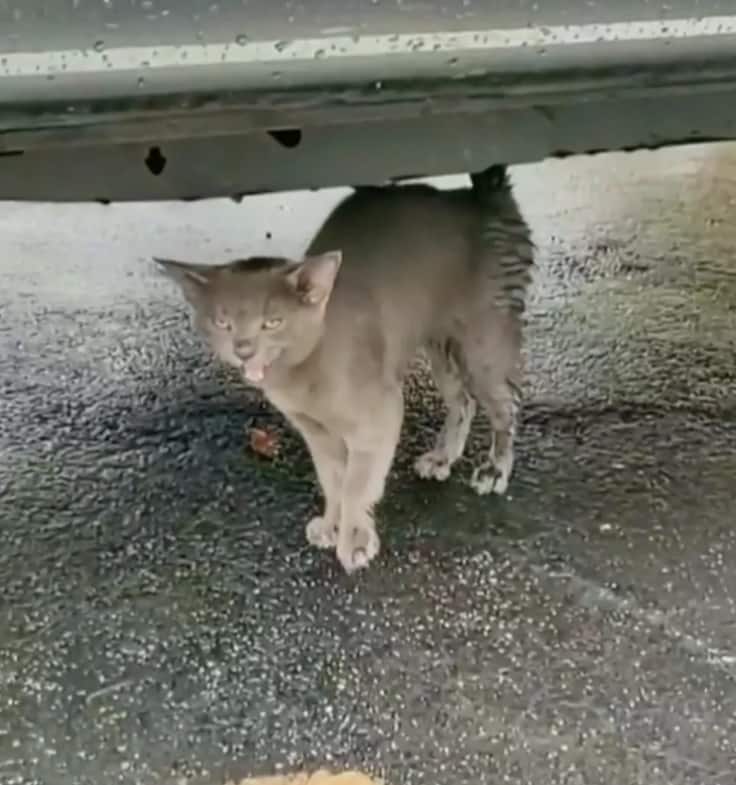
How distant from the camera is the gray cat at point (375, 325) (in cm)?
153

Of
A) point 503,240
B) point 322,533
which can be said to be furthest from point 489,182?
point 322,533

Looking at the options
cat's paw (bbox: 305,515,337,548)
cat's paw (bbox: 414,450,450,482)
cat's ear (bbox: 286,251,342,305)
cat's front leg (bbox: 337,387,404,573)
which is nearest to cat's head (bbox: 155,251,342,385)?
cat's ear (bbox: 286,251,342,305)

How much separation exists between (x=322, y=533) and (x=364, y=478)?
99 millimetres

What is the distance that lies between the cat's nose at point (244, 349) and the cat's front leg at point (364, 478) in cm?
18

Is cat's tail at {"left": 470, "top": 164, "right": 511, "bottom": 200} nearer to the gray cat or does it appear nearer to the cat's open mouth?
the gray cat

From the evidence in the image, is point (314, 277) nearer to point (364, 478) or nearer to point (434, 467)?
point (364, 478)

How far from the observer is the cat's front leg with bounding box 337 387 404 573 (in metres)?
1.65

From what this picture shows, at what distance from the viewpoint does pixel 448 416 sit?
74.9 inches

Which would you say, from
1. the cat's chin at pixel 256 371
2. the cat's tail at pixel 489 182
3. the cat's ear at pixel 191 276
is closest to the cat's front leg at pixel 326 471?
the cat's chin at pixel 256 371

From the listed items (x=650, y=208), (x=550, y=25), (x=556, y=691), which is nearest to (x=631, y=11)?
(x=550, y=25)

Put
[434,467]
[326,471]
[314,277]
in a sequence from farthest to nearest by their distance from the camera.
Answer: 1. [434,467]
2. [326,471]
3. [314,277]

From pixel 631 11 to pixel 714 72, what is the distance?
10cm

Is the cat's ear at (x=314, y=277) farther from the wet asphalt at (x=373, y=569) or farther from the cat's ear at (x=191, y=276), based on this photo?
the wet asphalt at (x=373, y=569)

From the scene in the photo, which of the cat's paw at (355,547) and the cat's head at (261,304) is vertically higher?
the cat's head at (261,304)
